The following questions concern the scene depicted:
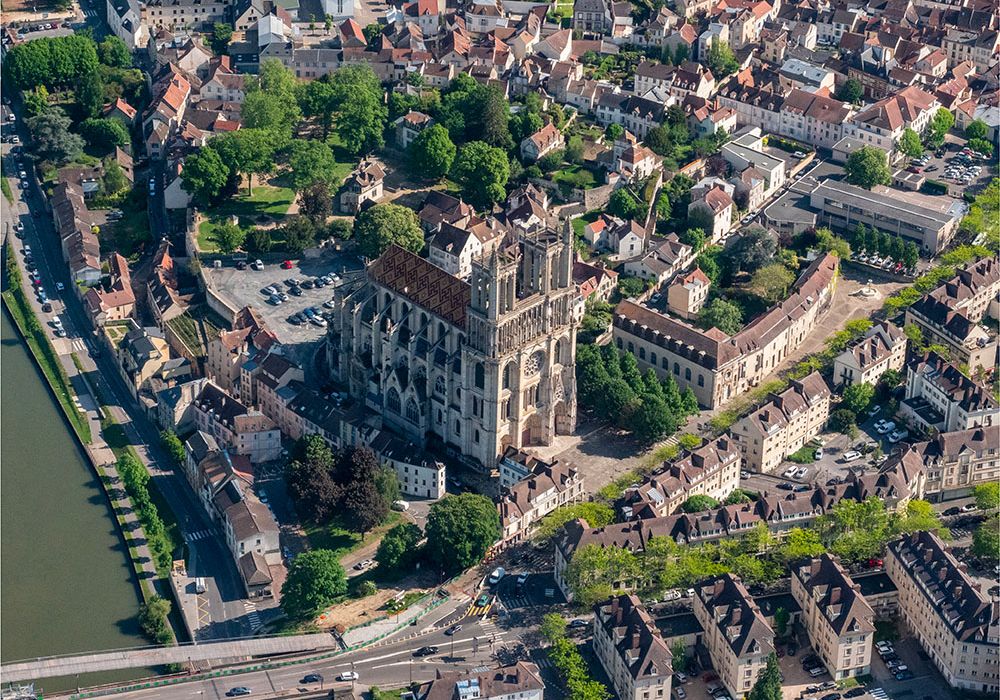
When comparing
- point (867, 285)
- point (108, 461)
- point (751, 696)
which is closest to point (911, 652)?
point (751, 696)

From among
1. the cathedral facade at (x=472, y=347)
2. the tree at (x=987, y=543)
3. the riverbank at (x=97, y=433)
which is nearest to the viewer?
the tree at (x=987, y=543)

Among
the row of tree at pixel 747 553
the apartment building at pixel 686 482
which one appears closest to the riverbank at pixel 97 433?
the row of tree at pixel 747 553

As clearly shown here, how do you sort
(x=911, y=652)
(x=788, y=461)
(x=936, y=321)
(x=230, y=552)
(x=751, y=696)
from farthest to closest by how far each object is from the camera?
1. (x=936, y=321)
2. (x=788, y=461)
3. (x=230, y=552)
4. (x=911, y=652)
5. (x=751, y=696)

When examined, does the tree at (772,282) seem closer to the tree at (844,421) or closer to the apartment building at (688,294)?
the apartment building at (688,294)

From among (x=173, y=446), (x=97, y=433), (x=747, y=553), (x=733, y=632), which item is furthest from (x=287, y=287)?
(x=733, y=632)

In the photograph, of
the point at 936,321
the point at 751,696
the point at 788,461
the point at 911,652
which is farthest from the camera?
the point at 936,321

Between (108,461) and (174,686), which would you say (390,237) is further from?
(174,686)

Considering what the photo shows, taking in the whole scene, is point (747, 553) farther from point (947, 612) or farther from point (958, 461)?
point (958, 461)
